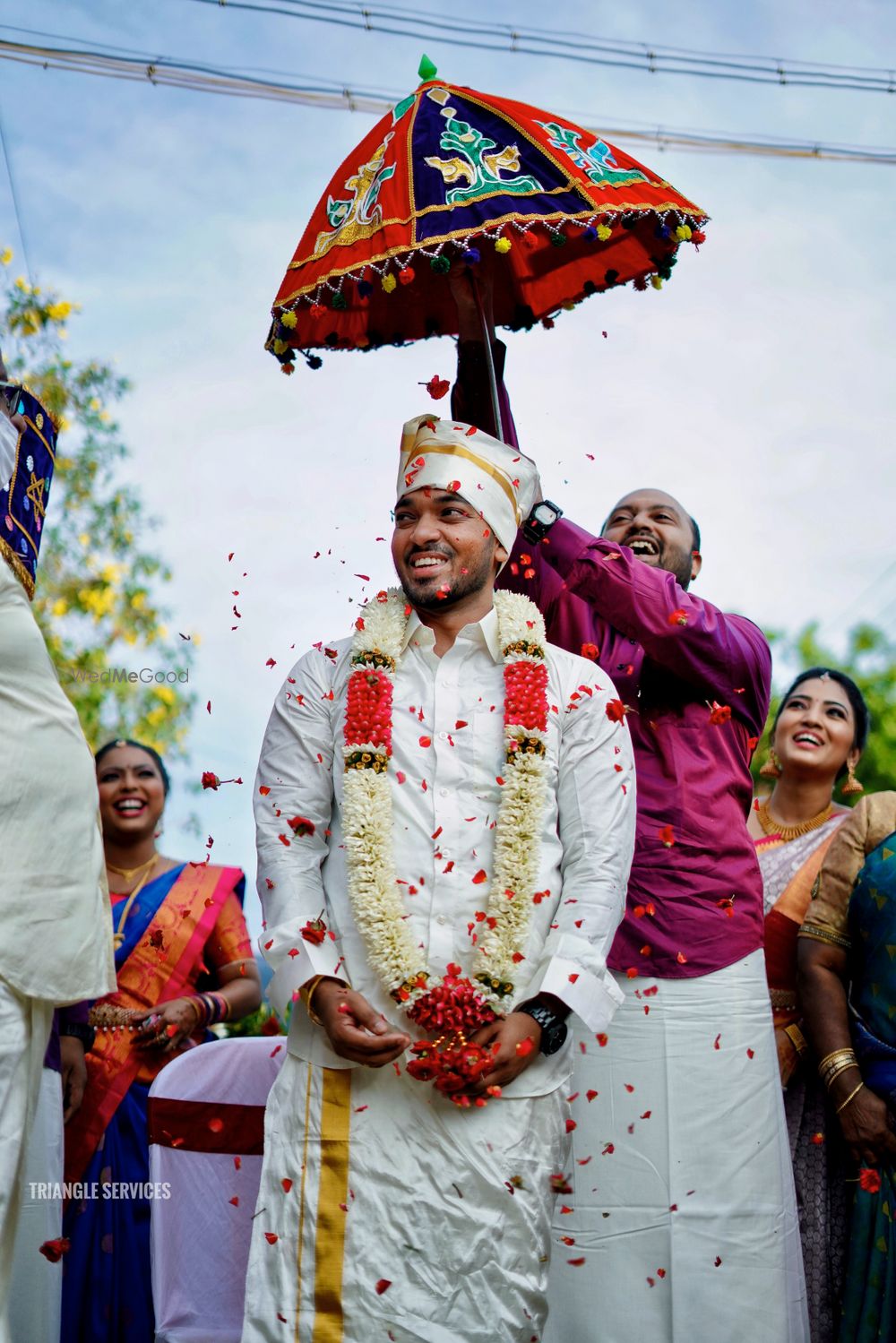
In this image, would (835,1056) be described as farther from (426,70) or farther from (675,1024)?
(426,70)

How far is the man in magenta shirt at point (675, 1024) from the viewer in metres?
3.64

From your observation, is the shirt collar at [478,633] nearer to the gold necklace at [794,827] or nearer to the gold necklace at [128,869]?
the gold necklace at [794,827]

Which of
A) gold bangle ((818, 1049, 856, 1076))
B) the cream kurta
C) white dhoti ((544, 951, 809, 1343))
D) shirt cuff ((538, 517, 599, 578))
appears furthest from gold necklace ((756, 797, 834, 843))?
the cream kurta

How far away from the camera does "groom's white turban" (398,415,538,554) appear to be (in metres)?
3.71

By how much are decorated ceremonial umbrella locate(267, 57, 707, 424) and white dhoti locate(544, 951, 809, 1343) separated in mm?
1973

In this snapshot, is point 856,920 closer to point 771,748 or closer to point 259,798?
point 771,748

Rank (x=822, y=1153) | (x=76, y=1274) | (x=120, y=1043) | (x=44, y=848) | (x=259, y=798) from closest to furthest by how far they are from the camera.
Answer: (x=44, y=848)
(x=259, y=798)
(x=822, y=1153)
(x=76, y=1274)
(x=120, y=1043)

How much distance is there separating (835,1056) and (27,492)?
9.15 ft

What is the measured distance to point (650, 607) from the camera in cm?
401

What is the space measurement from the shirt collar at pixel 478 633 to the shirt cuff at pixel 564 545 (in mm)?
438

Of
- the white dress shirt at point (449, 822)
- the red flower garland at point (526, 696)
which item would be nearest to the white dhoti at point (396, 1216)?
the white dress shirt at point (449, 822)

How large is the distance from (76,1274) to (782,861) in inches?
107

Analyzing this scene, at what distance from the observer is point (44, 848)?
3.24 meters

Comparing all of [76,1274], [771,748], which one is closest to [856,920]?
[771,748]
